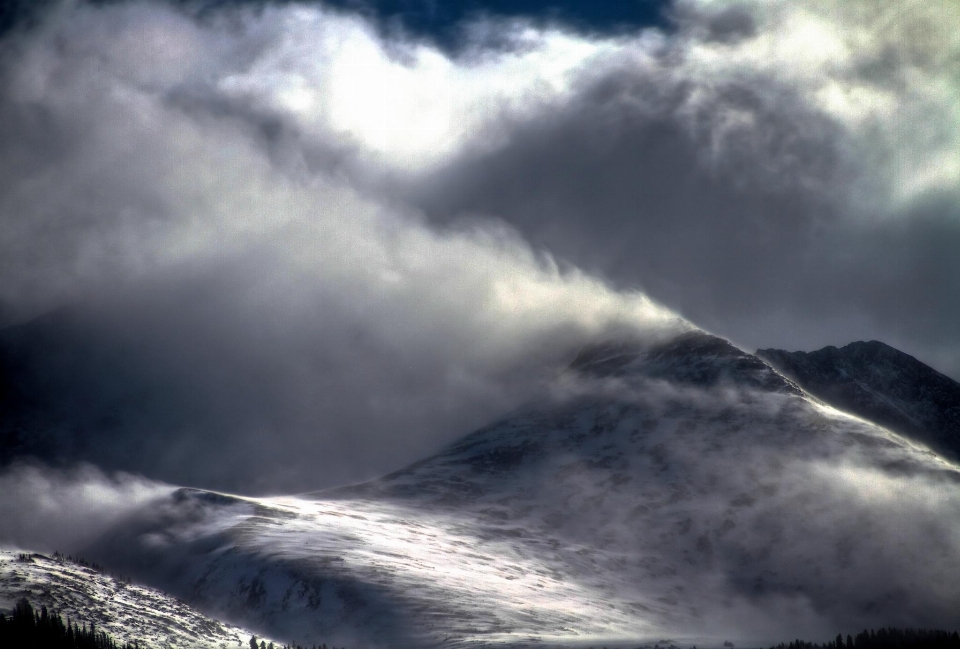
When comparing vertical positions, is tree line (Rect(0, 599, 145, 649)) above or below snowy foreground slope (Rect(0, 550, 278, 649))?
below

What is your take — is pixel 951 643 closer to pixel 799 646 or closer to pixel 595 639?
pixel 799 646

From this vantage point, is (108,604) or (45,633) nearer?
(45,633)

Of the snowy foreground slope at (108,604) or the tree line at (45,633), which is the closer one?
the tree line at (45,633)

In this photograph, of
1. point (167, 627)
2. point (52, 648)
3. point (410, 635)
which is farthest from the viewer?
point (410, 635)

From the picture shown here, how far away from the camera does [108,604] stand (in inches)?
4641

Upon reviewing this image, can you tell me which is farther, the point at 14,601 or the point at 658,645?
the point at 658,645

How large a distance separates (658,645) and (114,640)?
105 meters

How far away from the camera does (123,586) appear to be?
124812mm

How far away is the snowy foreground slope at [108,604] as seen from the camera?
112812 mm

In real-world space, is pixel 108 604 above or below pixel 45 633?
above

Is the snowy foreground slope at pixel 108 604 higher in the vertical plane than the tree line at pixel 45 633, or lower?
higher

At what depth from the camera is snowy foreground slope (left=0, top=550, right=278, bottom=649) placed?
113 meters

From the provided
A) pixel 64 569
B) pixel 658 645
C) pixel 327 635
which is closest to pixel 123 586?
pixel 64 569

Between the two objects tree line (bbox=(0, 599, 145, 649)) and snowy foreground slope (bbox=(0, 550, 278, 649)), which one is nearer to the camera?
tree line (bbox=(0, 599, 145, 649))
